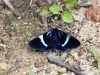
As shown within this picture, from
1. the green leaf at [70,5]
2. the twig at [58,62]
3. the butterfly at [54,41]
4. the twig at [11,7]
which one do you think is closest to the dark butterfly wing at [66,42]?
the butterfly at [54,41]

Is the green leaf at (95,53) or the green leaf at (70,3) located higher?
the green leaf at (70,3)

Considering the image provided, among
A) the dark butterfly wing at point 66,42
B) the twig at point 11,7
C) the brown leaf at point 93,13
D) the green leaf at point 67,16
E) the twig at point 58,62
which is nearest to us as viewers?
the twig at point 58,62

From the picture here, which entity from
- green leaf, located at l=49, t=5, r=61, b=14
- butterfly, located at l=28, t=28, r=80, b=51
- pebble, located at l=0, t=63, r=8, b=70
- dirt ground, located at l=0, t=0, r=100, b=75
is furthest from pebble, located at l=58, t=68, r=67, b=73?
green leaf, located at l=49, t=5, r=61, b=14

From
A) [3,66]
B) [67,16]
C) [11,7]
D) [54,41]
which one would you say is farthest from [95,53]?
[11,7]

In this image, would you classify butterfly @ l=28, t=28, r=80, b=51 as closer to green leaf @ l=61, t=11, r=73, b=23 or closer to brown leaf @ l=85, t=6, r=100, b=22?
green leaf @ l=61, t=11, r=73, b=23

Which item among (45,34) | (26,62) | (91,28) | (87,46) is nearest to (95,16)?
(91,28)

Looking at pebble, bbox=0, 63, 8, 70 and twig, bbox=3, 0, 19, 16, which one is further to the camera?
twig, bbox=3, 0, 19, 16

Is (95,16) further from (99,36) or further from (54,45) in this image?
(54,45)

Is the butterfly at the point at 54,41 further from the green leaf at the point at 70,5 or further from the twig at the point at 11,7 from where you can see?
the twig at the point at 11,7

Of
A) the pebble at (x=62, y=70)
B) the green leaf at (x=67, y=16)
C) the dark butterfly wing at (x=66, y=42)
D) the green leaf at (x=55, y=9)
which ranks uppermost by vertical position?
the green leaf at (x=55, y=9)
